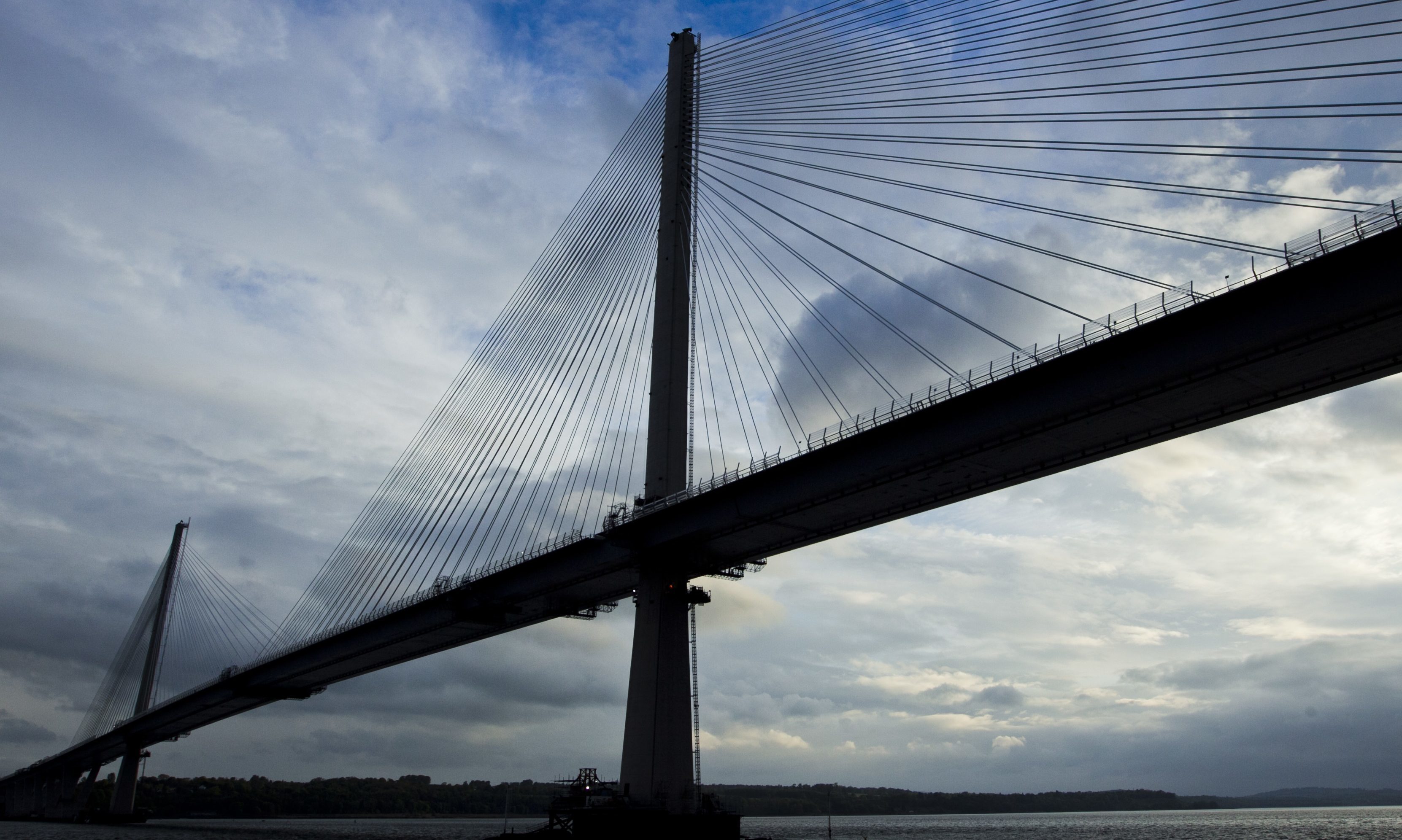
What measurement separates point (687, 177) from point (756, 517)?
2004 cm

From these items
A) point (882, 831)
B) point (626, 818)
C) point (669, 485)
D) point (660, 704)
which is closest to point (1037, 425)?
point (669, 485)

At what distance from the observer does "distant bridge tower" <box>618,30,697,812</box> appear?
42531mm

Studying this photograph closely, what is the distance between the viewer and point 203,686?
8050 cm

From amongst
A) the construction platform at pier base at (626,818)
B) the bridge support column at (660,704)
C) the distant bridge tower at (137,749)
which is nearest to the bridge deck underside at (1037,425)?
the bridge support column at (660,704)

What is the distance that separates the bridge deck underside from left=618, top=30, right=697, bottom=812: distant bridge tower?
2423mm

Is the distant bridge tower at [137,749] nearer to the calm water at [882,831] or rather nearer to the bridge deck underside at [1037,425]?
the calm water at [882,831]

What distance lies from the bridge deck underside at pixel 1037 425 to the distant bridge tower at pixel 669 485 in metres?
2.42

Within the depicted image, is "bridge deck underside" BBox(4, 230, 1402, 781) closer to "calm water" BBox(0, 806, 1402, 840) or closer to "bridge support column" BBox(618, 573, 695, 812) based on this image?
"bridge support column" BBox(618, 573, 695, 812)

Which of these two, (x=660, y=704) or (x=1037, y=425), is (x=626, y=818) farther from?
(x=1037, y=425)

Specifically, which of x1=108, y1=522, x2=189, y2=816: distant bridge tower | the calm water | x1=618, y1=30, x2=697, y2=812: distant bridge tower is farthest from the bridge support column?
x1=108, y1=522, x2=189, y2=816: distant bridge tower

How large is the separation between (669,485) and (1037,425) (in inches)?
771

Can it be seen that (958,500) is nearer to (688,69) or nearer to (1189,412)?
(1189,412)

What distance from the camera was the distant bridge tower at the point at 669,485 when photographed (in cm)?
4253

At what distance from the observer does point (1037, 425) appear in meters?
31.8
